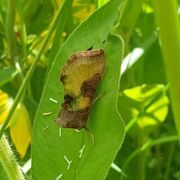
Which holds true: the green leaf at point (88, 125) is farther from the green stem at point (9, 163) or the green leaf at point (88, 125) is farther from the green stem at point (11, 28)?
the green stem at point (11, 28)

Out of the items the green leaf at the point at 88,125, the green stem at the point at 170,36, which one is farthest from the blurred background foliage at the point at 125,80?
the green stem at the point at 170,36

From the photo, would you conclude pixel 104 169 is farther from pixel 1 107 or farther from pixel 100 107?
pixel 1 107

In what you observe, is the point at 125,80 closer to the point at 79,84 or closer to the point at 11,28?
the point at 11,28

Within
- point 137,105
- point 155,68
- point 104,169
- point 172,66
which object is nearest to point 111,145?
point 104,169

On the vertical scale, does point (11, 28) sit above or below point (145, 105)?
above

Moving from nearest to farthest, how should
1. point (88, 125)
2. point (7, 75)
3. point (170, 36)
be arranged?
point (170, 36) < point (88, 125) < point (7, 75)

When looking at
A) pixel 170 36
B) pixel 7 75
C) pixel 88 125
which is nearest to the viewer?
pixel 170 36

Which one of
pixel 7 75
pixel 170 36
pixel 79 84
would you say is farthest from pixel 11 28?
pixel 170 36
